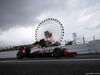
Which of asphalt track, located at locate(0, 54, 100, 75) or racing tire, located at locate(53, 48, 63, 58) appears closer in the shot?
asphalt track, located at locate(0, 54, 100, 75)

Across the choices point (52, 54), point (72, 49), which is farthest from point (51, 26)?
point (52, 54)

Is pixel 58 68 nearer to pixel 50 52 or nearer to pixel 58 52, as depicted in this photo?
pixel 58 52

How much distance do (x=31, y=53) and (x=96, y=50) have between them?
291 inches

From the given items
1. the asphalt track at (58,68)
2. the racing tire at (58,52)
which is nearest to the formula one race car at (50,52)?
the racing tire at (58,52)

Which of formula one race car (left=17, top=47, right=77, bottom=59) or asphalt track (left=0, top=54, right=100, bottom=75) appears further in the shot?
formula one race car (left=17, top=47, right=77, bottom=59)

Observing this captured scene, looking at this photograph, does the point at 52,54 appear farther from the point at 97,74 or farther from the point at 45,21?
the point at 45,21

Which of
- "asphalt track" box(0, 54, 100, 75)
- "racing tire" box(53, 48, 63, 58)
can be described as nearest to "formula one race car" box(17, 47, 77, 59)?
"racing tire" box(53, 48, 63, 58)

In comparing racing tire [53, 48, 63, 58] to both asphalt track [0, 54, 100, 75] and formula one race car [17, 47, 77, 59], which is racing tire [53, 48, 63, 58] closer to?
formula one race car [17, 47, 77, 59]

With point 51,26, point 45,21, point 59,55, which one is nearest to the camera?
point 59,55

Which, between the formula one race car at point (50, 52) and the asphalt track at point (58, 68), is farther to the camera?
the formula one race car at point (50, 52)

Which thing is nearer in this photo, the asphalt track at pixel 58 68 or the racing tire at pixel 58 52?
the asphalt track at pixel 58 68

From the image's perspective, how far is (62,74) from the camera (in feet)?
8.20

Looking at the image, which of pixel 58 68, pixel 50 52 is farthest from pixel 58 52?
pixel 58 68

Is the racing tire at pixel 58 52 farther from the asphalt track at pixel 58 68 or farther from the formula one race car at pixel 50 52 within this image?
the asphalt track at pixel 58 68
